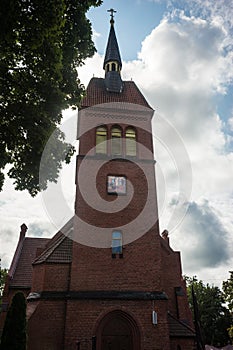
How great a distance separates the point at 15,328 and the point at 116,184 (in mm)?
8352

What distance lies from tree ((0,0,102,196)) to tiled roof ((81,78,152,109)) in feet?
30.4

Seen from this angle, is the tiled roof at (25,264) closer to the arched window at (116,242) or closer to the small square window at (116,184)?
the arched window at (116,242)

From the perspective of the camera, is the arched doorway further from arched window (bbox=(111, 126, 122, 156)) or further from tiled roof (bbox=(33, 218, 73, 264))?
arched window (bbox=(111, 126, 122, 156))

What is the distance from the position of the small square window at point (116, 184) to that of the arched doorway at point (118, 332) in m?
5.94

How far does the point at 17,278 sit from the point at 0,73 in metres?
16.4

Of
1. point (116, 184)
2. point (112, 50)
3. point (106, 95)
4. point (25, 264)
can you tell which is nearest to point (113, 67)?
point (112, 50)

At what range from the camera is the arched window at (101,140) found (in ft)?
58.2

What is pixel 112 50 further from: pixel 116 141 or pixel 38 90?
pixel 38 90

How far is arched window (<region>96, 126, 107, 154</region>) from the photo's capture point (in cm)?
1775

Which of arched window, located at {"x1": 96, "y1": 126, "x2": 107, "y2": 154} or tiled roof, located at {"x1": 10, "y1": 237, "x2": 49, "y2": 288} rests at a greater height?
arched window, located at {"x1": 96, "y1": 126, "x2": 107, "y2": 154}

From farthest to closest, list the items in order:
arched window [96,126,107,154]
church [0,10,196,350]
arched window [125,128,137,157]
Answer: arched window [125,128,137,157] → arched window [96,126,107,154] → church [0,10,196,350]

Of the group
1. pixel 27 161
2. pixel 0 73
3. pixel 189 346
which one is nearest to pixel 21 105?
pixel 0 73

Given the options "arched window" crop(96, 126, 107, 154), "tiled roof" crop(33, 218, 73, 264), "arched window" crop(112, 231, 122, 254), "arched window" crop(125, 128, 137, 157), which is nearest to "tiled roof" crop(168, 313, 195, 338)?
"arched window" crop(112, 231, 122, 254)

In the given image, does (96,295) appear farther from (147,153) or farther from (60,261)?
(147,153)
